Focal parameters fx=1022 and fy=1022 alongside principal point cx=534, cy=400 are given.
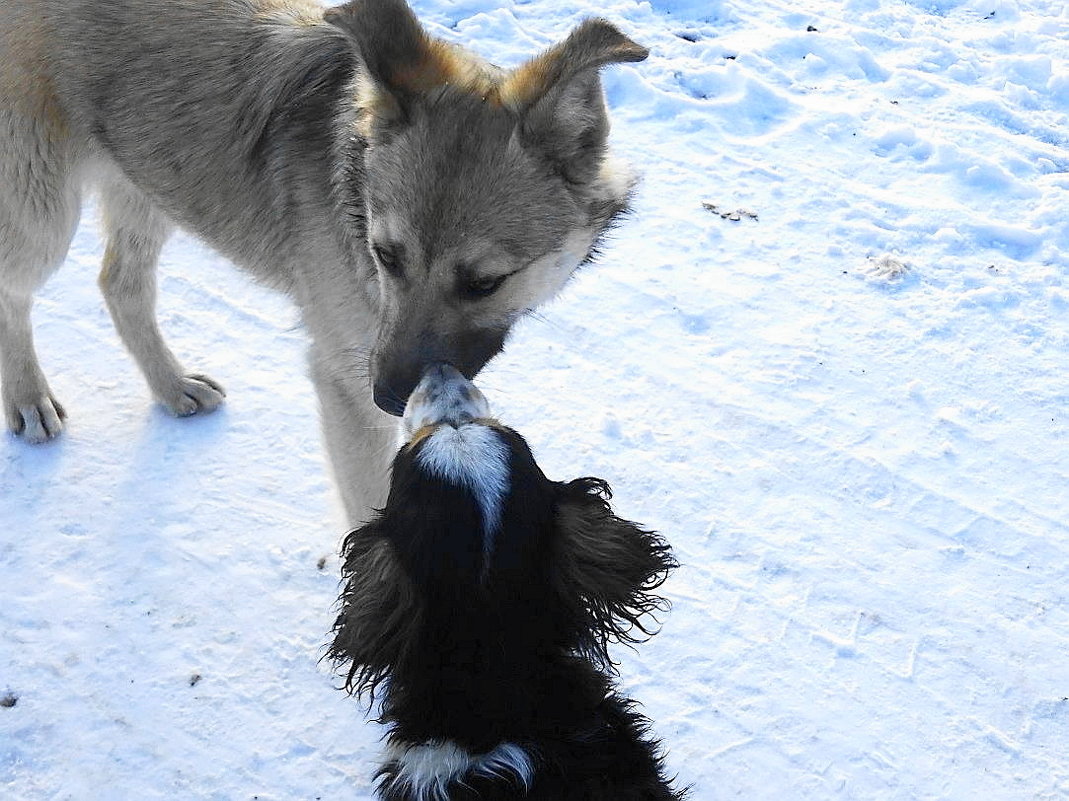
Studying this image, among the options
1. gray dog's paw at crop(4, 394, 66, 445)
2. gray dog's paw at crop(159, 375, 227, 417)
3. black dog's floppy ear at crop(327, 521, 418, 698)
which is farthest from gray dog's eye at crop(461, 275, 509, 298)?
A: gray dog's paw at crop(4, 394, 66, 445)

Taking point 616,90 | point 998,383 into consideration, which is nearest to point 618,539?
point 998,383

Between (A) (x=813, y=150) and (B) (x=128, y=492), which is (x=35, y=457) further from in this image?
(A) (x=813, y=150)

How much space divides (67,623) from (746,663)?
217cm

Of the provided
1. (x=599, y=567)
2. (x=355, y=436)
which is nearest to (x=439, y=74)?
(x=355, y=436)

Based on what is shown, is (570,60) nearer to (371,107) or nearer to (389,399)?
(371,107)

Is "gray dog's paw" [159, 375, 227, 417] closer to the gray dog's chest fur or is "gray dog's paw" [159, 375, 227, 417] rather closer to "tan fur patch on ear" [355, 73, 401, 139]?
the gray dog's chest fur

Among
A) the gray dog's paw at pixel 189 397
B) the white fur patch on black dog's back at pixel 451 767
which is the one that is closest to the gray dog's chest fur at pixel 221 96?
the gray dog's paw at pixel 189 397

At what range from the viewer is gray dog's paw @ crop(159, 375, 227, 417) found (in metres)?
3.94

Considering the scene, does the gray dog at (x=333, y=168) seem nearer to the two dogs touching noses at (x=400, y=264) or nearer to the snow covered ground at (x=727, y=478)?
the two dogs touching noses at (x=400, y=264)

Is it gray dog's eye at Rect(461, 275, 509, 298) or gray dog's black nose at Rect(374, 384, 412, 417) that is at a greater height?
gray dog's eye at Rect(461, 275, 509, 298)

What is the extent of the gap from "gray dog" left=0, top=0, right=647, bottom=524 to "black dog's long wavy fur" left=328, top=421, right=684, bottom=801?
67cm

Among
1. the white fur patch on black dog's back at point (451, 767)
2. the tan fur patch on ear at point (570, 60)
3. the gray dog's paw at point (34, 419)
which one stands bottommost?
the gray dog's paw at point (34, 419)

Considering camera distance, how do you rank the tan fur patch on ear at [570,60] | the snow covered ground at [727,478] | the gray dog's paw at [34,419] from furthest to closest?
the gray dog's paw at [34,419] < the snow covered ground at [727,478] < the tan fur patch on ear at [570,60]

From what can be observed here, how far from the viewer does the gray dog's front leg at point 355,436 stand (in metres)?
3.25
